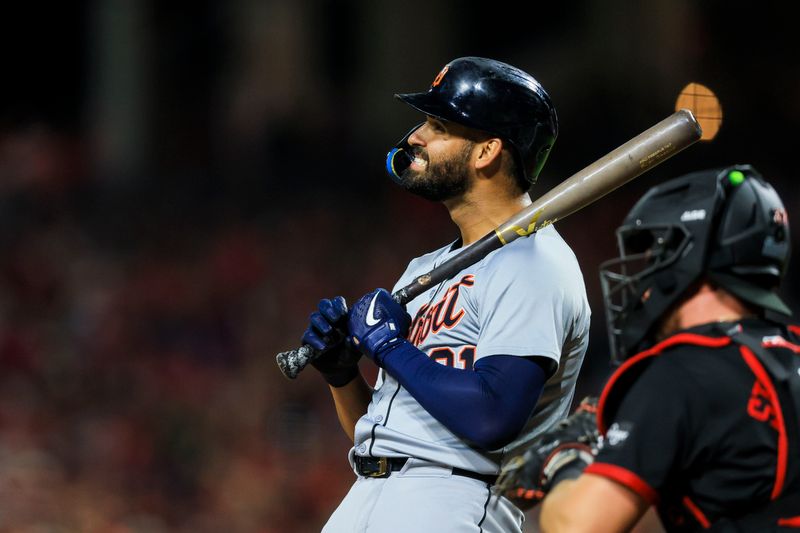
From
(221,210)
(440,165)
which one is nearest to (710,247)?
(440,165)

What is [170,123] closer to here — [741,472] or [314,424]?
[314,424]

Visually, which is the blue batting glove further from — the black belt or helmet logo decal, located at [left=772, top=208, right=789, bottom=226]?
helmet logo decal, located at [left=772, top=208, right=789, bottom=226]

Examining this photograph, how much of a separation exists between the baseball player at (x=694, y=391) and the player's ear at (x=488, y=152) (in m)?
0.71

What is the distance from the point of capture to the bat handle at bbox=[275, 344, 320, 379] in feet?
9.48

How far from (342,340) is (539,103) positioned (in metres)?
0.79

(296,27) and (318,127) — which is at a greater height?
(296,27)

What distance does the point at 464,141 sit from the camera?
9.50 feet

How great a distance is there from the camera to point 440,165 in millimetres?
2902

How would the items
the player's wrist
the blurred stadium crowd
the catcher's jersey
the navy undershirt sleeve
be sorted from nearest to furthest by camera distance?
the navy undershirt sleeve
the catcher's jersey
the player's wrist
the blurred stadium crowd

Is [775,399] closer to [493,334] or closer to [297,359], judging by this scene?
[493,334]

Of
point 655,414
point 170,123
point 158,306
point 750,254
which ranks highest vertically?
point 170,123

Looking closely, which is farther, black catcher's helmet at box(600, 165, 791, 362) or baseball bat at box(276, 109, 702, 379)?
baseball bat at box(276, 109, 702, 379)

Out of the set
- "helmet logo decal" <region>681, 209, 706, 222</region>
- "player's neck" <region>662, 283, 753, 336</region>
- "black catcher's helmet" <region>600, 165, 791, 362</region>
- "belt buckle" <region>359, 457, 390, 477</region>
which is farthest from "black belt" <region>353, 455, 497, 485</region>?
"helmet logo decal" <region>681, 209, 706, 222</region>

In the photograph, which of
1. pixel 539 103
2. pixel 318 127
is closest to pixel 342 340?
pixel 539 103
